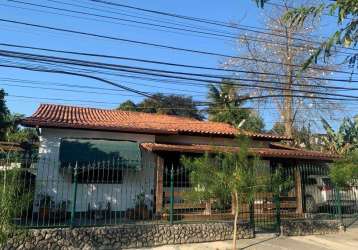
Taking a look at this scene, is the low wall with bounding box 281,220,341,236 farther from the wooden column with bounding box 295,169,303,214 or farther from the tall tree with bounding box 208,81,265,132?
the tall tree with bounding box 208,81,265,132

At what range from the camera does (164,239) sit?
35.3 ft

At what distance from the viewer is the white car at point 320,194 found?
14.5 m

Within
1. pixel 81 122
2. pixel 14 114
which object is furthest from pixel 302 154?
pixel 14 114

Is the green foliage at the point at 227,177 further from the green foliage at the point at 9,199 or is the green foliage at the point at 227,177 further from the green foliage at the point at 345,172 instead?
the green foliage at the point at 345,172

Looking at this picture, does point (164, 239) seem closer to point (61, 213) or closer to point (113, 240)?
point (113, 240)

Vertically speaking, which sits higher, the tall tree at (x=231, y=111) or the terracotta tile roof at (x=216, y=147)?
the tall tree at (x=231, y=111)

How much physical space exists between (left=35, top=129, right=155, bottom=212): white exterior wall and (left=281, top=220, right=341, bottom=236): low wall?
4925 mm

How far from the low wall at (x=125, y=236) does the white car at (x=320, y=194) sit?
4.66 meters

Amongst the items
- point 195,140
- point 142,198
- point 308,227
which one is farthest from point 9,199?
point 195,140

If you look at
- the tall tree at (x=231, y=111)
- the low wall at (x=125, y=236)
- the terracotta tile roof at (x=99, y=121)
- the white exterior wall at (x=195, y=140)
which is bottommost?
the low wall at (x=125, y=236)

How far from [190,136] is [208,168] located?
680cm

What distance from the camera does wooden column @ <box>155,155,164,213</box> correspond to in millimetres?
13250

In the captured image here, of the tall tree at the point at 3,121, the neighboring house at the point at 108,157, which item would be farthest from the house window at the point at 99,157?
the tall tree at the point at 3,121

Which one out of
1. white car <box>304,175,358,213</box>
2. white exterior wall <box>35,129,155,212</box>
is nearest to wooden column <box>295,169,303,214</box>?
white car <box>304,175,358,213</box>
